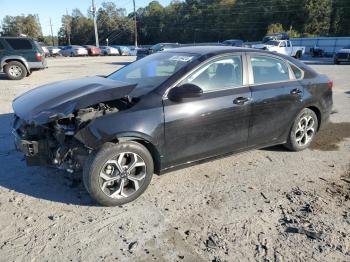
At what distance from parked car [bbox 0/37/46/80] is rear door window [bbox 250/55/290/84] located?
1233 cm

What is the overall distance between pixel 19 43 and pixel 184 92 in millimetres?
13062

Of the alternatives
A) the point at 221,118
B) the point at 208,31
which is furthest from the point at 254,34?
the point at 221,118

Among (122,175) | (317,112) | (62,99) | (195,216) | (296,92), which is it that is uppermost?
(62,99)

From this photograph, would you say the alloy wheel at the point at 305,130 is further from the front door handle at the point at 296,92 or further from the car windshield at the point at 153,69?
the car windshield at the point at 153,69

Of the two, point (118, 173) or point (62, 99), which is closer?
point (118, 173)

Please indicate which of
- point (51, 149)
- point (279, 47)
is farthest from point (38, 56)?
point (279, 47)

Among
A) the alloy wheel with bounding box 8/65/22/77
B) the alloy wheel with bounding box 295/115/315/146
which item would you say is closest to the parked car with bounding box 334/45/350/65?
the alloy wheel with bounding box 8/65/22/77

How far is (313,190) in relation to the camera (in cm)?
441

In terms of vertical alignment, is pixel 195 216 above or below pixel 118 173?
below

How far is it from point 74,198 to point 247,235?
194 centimetres

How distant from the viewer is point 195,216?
3.79 metres

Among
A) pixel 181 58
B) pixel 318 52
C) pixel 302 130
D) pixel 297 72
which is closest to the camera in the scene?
pixel 181 58

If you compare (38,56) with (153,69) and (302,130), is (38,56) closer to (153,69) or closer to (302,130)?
(153,69)

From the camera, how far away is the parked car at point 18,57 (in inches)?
577
